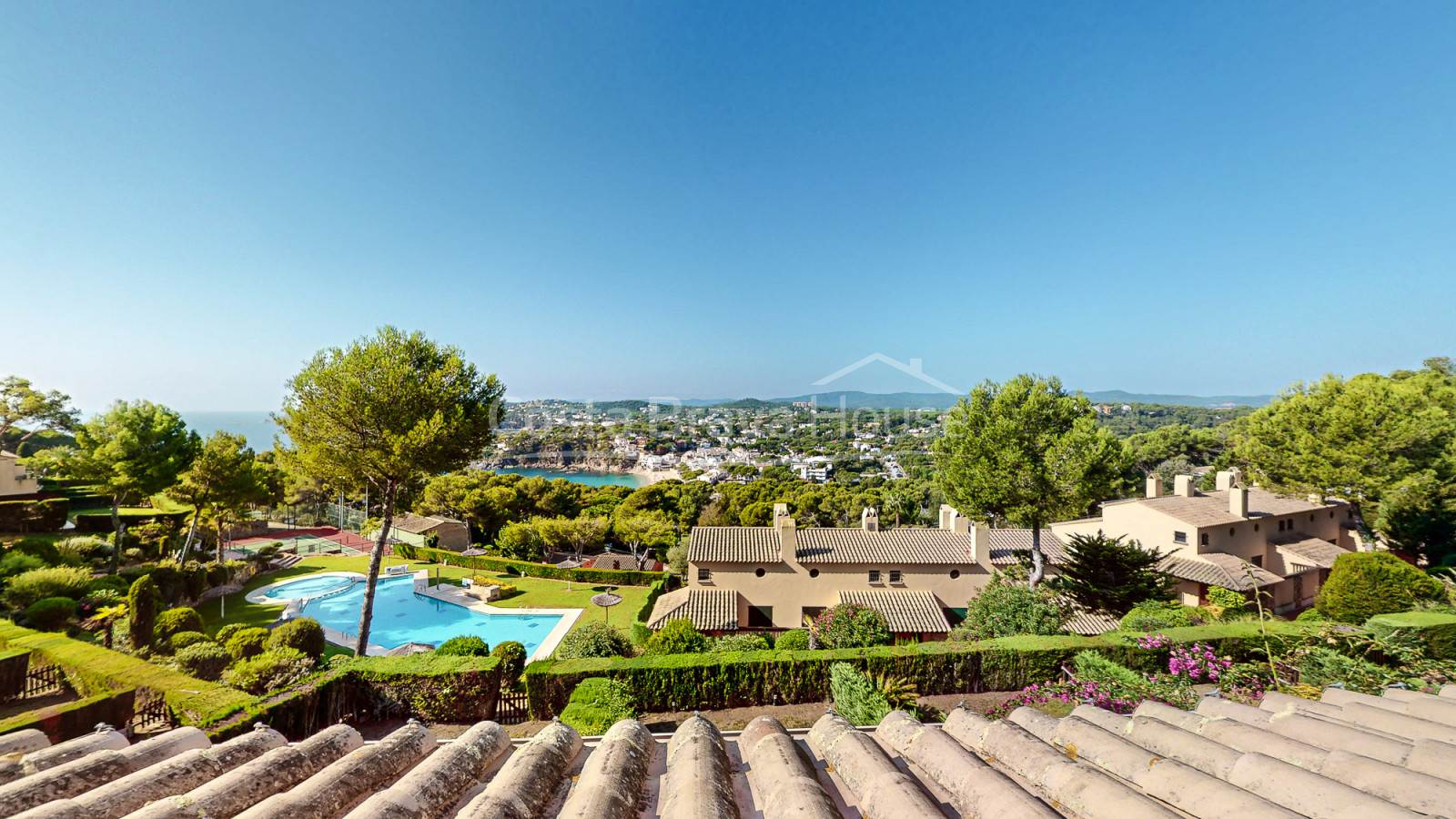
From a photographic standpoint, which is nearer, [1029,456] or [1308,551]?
[1029,456]

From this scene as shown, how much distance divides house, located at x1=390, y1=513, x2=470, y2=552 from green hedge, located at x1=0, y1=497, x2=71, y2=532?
49.2 feet

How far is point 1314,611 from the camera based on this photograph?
14875 mm

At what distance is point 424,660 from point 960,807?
11959 millimetres

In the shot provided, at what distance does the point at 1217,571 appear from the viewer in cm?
1825

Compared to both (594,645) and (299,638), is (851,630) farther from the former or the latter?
(299,638)

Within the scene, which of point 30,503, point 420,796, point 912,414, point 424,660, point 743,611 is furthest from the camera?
point 912,414

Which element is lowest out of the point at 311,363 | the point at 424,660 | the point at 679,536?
the point at 679,536

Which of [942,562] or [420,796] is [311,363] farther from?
[942,562]

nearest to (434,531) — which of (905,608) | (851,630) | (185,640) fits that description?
(185,640)

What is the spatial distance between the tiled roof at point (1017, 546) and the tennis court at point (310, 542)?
120ft

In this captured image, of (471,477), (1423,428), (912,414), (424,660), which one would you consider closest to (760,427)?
(912,414)

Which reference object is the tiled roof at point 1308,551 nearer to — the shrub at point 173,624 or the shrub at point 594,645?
the shrub at point 594,645

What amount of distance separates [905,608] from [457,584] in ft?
76.8

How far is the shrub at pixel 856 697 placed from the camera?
9.01 meters
